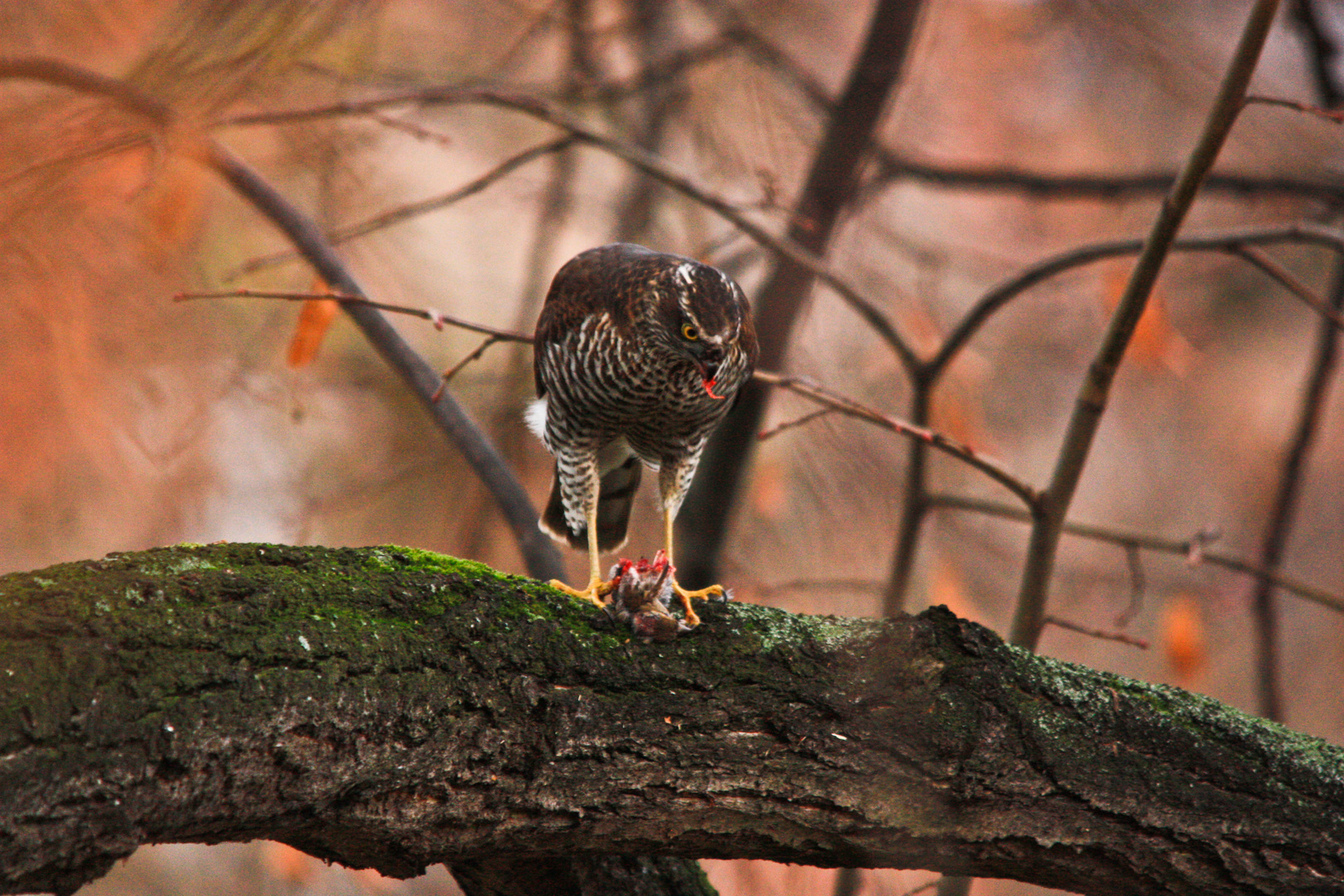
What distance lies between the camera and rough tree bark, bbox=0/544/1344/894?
4.73 feet

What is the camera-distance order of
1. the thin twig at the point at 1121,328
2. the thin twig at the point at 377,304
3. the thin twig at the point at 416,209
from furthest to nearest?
1. the thin twig at the point at 416,209
2. the thin twig at the point at 1121,328
3. the thin twig at the point at 377,304

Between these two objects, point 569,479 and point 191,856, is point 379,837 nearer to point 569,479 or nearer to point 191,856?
point 569,479

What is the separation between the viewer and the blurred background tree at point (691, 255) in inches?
104

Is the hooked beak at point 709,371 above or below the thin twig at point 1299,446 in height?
below

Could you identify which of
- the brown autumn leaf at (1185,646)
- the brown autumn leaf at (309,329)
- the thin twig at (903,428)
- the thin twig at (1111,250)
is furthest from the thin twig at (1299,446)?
the brown autumn leaf at (309,329)

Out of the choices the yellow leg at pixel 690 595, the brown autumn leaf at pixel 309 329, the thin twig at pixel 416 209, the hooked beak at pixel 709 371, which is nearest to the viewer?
the yellow leg at pixel 690 595

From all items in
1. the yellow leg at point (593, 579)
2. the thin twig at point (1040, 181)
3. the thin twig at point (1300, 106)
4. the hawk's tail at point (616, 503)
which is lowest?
the yellow leg at point (593, 579)

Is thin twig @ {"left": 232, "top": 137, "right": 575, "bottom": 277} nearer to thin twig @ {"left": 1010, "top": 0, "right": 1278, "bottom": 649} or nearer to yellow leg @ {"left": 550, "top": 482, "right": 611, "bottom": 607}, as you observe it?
yellow leg @ {"left": 550, "top": 482, "right": 611, "bottom": 607}

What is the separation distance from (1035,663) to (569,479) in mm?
1569

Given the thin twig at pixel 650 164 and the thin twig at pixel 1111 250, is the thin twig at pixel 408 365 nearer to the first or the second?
the thin twig at pixel 650 164

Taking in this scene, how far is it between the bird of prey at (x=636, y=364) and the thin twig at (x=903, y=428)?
0.51 ft

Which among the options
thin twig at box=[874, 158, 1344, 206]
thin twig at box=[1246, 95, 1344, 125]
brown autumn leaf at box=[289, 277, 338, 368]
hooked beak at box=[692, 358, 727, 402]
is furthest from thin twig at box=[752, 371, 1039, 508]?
thin twig at box=[874, 158, 1344, 206]

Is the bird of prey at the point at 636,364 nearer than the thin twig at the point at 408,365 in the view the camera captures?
Yes

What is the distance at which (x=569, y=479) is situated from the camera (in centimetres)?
321
